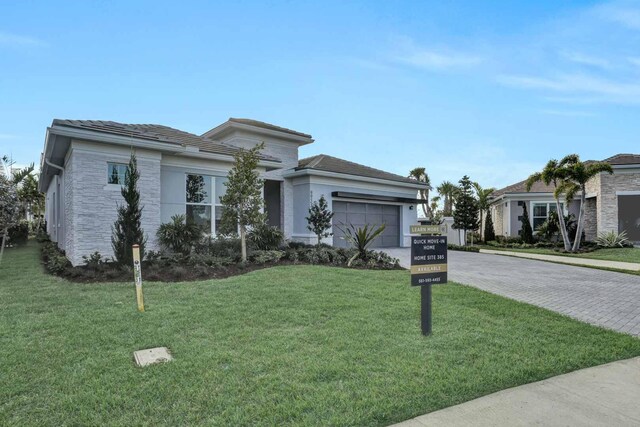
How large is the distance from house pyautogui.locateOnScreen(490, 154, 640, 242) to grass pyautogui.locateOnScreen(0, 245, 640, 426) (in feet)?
59.1

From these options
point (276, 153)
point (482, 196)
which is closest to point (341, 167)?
point (276, 153)

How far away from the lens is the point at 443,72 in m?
12.2

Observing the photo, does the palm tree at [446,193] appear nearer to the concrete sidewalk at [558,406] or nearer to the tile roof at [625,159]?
the tile roof at [625,159]

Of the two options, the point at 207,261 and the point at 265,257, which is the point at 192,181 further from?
the point at 265,257

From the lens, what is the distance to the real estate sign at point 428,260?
16.2ft

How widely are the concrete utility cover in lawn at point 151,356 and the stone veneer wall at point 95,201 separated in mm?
7899

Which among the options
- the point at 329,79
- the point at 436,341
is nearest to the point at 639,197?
the point at 329,79

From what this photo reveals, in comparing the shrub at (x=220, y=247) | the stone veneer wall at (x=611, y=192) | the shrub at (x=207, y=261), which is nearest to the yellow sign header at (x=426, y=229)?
the shrub at (x=207, y=261)

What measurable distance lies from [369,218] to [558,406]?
1676 centimetres

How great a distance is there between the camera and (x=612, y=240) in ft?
65.1

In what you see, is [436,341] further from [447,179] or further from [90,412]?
[447,179]

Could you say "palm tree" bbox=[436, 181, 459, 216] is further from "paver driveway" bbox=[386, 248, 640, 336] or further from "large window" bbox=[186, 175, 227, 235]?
Result: "large window" bbox=[186, 175, 227, 235]

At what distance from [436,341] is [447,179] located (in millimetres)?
48213

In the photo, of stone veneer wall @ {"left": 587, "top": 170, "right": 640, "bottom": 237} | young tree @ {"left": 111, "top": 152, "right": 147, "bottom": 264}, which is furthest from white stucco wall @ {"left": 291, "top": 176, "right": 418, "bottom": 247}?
stone veneer wall @ {"left": 587, "top": 170, "right": 640, "bottom": 237}
